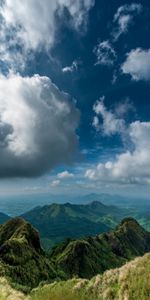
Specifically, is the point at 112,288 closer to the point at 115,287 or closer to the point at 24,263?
the point at 115,287

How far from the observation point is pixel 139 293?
72.6 ft

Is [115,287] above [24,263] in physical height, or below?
above

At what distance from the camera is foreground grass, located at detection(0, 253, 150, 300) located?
22655mm

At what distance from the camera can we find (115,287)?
2511 cm

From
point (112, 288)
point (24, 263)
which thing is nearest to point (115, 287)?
point (112, 288)

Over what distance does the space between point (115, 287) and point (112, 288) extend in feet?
0.73

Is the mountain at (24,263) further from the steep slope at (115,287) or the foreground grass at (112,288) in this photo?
the steep slope at (115,287)

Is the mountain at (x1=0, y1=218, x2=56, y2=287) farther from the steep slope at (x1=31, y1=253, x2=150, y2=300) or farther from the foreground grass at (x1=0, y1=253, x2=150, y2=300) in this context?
the steep slope at (x1=31, y1=253, x2=150, y2=300)

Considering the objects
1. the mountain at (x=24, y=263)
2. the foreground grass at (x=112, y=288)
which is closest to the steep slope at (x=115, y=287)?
the foreground grass at (x=112, y=288)

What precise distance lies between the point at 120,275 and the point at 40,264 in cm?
10493

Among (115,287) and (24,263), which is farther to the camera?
(24,263)

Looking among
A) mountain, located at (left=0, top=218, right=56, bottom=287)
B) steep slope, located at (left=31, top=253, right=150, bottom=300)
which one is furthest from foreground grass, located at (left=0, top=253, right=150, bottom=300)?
mountain, located at (left=0, top=218, right=56, bottom=287)

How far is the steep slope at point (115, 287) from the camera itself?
2259 cm

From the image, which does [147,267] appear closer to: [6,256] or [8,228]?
[6,256]
